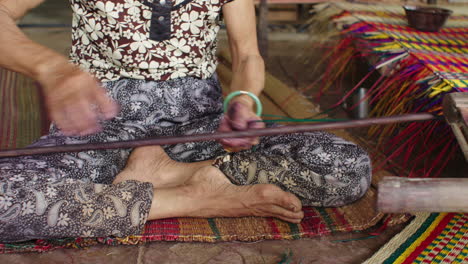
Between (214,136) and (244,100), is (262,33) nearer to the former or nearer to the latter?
(244,100)

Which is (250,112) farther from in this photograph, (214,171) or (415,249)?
(415,249)

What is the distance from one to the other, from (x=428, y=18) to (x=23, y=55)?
6.01ft

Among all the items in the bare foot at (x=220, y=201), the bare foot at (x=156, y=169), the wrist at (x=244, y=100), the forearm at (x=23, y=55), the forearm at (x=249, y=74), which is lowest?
the bare foot at (x=220, y=201)

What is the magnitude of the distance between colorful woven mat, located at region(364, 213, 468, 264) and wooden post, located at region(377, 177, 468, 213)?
590mm

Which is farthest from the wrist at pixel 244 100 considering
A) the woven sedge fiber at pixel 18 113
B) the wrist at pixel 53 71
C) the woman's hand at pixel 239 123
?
the woven sedge fiber at pixel 18 113

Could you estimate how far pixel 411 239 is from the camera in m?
1.48

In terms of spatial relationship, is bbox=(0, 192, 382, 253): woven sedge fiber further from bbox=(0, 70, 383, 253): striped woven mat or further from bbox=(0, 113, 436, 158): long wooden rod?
bbox=(0, 113, 436, 158): long wooden rod

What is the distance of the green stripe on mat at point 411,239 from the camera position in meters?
1.41

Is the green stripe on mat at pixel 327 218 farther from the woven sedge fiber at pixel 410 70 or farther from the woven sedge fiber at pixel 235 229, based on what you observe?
the woven sedge fiber at pixel 410 70

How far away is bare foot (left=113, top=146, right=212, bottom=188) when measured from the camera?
1.64 meters

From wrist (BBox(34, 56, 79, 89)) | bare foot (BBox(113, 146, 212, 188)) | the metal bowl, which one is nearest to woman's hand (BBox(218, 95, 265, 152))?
bare foot (BBox(113, 146, 212, 188))

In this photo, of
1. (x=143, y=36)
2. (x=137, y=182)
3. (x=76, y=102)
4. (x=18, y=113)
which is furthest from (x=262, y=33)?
(x=76, y=102)

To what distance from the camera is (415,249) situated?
1.43 m

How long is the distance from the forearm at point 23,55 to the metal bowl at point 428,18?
1762mm
